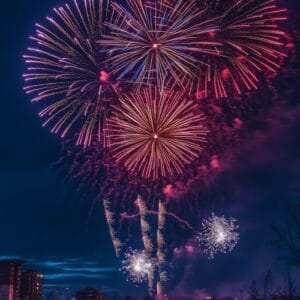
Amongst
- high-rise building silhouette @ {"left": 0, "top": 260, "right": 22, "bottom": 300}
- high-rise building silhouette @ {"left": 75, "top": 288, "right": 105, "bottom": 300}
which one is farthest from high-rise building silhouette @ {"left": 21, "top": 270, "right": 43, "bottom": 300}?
high-rise building silhouette @ {"left": 75, "top": 288, "right": 105, "bottom": 300}

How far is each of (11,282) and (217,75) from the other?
12478 cm

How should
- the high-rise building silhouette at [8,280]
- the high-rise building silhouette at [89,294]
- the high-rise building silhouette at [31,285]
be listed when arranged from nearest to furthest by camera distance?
the high-rise building silhouette at [89,294] → the high-rise building silhouette at [8,280] → the high-rise building silhouette at [31,285]

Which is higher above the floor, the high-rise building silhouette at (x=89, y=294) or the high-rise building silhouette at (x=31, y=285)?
the high-rise building silhouette at (x=31, y=285)

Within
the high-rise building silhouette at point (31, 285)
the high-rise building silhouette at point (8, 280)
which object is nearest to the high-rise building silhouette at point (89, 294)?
the high-rise building silhouette at point (8, 280)

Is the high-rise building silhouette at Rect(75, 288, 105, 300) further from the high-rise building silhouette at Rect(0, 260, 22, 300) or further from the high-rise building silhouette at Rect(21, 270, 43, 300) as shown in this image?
the high-rise building silhouette at Rect(21, 270, 43, 300)

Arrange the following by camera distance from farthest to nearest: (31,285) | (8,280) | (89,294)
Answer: (31,285)
(8,280)
(89,294)

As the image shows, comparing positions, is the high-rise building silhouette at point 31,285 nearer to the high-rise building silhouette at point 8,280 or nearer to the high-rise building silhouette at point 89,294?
the high-rise building silhouette at point 8,280

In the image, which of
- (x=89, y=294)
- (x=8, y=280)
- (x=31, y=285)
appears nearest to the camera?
(x=89, y=294)

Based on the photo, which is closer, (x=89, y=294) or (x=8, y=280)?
(x=89, y=294)

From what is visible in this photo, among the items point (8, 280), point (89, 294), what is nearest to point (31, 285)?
point (8, 280)

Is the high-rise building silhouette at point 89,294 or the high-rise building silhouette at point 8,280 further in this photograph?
the high-rise building silhouette at point 8,280

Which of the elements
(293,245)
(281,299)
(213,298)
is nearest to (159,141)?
(293,245)

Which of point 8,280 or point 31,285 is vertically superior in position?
point 31,285

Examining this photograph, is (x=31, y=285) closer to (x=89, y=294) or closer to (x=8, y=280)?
(x=8, y=280)
